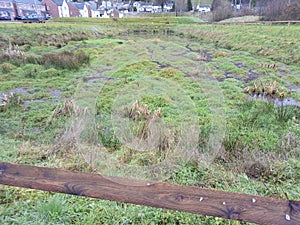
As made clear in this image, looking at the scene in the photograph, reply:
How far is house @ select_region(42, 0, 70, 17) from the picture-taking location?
46.8 metres

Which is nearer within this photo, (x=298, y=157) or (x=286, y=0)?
(x=298, y=157)

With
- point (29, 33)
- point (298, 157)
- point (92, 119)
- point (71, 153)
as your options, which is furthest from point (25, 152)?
point (29, 33)

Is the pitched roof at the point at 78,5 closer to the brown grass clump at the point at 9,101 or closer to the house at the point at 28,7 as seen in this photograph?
the house at the point at 28,7

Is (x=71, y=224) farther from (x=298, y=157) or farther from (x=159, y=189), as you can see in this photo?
(x=298, y=157)

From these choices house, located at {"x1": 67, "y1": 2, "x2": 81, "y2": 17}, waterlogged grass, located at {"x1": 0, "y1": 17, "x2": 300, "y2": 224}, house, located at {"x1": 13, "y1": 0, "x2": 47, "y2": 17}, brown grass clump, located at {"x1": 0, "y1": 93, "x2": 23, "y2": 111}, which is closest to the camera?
waterlogged grass, located at {"x1": 0, "y1": 17, "x2": 300, "y2": 224}

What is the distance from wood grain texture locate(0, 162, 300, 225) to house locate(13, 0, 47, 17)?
159 ft

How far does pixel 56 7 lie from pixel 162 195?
2123 inches

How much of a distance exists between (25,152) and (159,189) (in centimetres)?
296

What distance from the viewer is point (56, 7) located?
46.8 metres

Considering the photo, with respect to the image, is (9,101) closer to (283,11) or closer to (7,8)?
(283,11)

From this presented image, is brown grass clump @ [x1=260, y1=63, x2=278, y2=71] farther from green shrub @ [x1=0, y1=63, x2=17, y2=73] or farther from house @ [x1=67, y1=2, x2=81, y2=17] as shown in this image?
house @ [x1=67, y1=2, x2=81, y2=17]

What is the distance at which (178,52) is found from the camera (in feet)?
9.00

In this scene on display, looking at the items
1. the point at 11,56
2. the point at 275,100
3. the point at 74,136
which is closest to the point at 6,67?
the point at 11,56

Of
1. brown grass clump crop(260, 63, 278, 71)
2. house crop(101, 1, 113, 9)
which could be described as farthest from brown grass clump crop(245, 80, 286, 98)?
house crop(101, 1, 113, 9)
